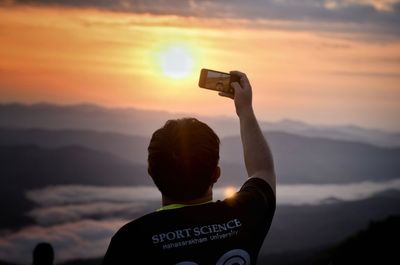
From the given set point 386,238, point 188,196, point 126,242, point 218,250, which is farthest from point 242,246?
point 386,238

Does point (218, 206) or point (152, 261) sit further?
point (218, 206)

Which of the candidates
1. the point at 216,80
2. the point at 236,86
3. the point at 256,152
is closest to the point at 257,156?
the point at 256,152

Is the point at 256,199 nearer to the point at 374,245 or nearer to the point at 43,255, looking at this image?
the point at 43,255

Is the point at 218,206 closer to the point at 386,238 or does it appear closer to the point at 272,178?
the point at 272,178

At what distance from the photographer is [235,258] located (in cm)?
477

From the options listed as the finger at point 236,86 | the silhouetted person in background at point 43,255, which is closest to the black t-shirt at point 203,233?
the finger at point 236,86

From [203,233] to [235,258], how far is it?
0.34m

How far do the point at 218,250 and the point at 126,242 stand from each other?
729mm

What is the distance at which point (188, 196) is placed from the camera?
4.69 m

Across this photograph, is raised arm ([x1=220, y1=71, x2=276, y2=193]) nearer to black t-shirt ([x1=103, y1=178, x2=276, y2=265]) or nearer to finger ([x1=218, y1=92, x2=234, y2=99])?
black t-shirt ([x1=103, y1=178, x2=276, y2=265])

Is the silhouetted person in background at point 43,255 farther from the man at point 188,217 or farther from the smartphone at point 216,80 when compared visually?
the man at point 188,217

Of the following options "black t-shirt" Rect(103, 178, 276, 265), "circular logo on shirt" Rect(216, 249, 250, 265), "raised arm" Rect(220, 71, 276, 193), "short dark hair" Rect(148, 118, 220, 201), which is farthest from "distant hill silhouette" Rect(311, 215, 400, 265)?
"short dark hair" Rect(148, 118, 220, 201)

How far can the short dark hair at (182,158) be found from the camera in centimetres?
461

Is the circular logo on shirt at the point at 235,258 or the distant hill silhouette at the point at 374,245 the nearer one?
the circular logo on shirt at the point at 235,258
